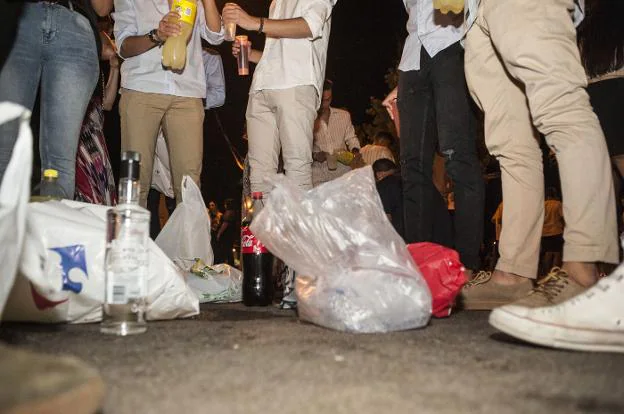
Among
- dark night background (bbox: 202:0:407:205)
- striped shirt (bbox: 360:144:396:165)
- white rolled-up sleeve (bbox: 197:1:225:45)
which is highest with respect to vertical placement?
dark night background (bbox: 202:0:407:205)

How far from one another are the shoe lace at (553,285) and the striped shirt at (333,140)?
2.43 m

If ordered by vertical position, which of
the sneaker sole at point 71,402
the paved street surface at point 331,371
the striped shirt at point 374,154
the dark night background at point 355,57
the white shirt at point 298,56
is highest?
the dark night background at point 355,57

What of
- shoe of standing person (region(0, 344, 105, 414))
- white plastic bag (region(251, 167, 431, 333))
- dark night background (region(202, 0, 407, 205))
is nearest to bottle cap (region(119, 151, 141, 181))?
white plastic bag (region(251, 167, 431, 333))

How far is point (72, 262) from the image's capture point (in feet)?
5.08

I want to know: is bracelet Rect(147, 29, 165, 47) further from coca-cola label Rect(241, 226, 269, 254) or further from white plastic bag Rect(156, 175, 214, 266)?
coca-cola label Rect(241, 226, 269, 254)

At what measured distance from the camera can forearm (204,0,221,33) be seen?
2.92 m

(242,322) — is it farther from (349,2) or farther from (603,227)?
(349,2)

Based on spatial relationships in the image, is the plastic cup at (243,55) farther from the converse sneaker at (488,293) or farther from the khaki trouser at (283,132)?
the converse sneaker at (488,293)

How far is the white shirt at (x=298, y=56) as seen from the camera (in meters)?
2.60

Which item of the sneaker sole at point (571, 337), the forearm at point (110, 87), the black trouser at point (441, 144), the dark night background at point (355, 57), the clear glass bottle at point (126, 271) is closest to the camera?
the sneaker sole at point (571, 337)

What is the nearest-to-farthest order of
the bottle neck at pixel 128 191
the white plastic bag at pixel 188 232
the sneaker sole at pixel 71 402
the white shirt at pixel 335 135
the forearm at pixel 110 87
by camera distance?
the sneaker sole at pixel 71 402 → the bottle neck at pixel 128 191 → the white plastic bag at pixel 188 232 → the forearm at pixel 110 87 → the white shirt at pixel 335 135

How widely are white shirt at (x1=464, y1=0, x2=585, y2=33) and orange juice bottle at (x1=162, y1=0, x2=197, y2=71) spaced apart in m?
1.31

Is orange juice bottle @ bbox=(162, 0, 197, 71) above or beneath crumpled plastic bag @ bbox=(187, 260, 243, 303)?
above

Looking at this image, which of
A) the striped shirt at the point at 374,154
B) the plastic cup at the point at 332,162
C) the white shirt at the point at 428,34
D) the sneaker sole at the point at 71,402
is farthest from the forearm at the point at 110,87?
the sneaker sole at the point at 71,402
